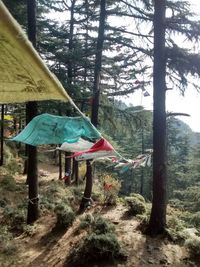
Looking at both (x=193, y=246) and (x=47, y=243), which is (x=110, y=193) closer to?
(x=47, y=243)

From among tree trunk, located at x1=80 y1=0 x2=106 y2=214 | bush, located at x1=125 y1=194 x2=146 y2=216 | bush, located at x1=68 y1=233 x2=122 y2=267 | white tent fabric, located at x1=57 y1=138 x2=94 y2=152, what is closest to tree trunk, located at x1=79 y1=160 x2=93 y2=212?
tree trunk, located at x1=80 y1=0 x2=106 y2=214

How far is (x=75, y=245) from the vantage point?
8289 mm

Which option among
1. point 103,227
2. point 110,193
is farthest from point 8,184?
point 103,227

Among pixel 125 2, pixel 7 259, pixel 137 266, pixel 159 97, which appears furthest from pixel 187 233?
pixel 125 2

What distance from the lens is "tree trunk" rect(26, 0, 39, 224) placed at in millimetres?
10383

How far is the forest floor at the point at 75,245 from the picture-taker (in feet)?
24.3

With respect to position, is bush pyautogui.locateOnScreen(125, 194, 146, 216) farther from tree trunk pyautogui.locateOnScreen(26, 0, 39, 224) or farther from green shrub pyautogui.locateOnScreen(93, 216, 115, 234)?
tree trunk pyautogui.locateOnScreen(26, 0, 39, 224)

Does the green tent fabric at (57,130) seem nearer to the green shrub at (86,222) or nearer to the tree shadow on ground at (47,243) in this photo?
the tree shadow on ground at (47,243)

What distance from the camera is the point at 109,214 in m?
11.3

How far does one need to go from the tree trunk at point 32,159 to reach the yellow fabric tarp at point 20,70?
30.4 ft

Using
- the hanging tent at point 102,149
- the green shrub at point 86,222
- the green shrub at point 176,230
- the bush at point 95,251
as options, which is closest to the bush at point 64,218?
the green shrub at point 86,222

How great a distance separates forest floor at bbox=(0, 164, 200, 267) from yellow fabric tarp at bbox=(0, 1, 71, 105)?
6692mm

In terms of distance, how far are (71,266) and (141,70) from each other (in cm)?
629

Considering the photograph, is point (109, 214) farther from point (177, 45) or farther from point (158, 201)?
point (177, 45)
